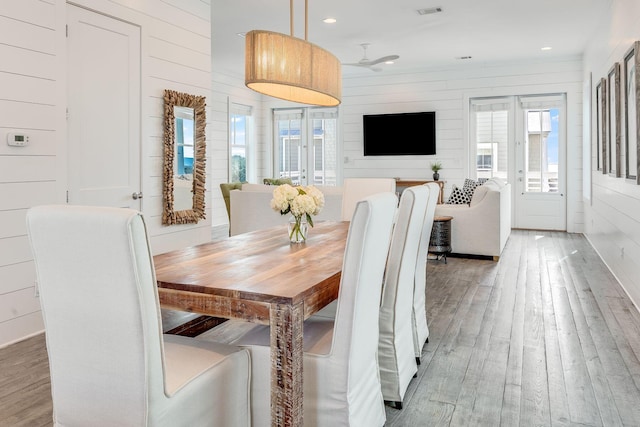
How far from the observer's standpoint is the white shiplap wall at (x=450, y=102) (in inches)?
307

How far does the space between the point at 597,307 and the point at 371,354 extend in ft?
8.69

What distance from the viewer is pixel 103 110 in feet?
12.0

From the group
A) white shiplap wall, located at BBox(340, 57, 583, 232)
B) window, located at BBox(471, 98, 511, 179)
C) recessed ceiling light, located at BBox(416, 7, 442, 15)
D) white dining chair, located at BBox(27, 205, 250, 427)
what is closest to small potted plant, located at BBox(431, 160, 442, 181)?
white shiplap wall, located at BBox(340, 57, 583, 232)

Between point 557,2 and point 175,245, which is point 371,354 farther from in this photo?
point 557,2

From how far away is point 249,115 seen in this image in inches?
376

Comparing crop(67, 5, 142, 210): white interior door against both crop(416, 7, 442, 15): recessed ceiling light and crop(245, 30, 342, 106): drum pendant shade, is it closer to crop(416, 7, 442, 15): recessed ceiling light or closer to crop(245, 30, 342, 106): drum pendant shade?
crop(245, 30, 342, 106): drum pendant shade

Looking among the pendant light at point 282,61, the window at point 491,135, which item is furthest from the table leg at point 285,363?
the window at point 491,135

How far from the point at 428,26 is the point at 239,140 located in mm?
4541

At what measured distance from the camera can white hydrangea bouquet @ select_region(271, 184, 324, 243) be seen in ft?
8.27

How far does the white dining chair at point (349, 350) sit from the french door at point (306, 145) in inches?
303

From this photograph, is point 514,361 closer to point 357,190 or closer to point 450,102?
point 357,190

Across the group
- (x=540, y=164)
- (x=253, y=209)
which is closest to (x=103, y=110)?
(x=253, y=209)

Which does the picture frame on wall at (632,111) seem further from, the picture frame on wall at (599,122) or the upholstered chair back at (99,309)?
the upholstered chair back at (99,309)

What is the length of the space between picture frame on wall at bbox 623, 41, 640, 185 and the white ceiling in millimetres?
1865
